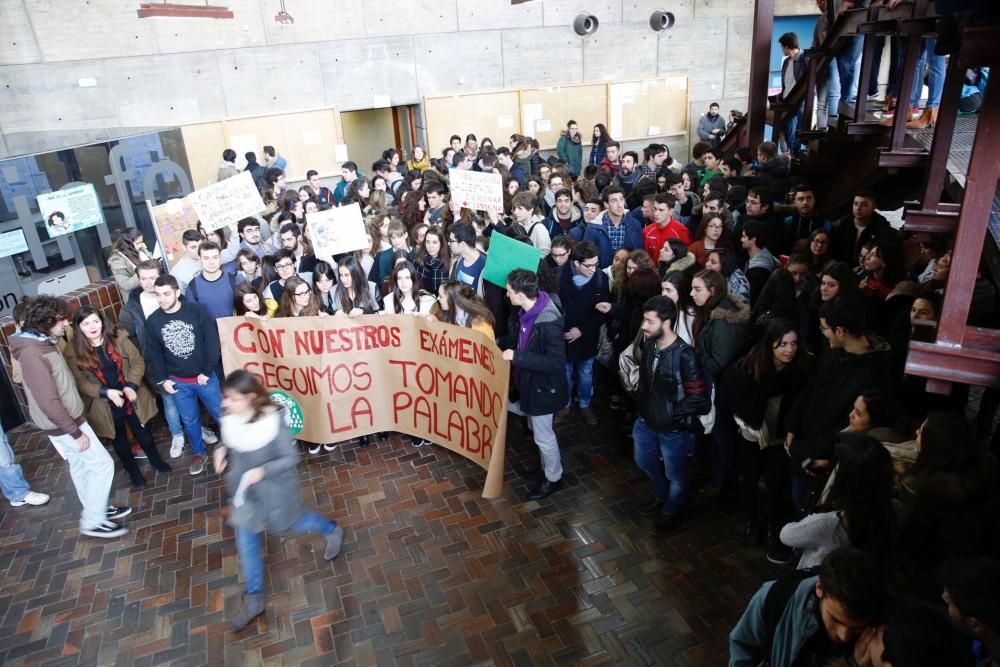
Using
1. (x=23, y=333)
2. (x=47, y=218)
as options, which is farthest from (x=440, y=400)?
(x=47, y=218)

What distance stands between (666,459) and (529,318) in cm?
137

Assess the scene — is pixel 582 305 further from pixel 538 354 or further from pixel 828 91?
pixel 828 91

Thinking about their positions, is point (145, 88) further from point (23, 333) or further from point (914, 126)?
point (914, 126)

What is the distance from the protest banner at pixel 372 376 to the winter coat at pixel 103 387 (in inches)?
28.4

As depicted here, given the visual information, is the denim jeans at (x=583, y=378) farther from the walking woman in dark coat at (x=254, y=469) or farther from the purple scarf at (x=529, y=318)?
the walking woman in dark coat at (x=254, y=469)

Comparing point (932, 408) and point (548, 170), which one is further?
point (548, 170)

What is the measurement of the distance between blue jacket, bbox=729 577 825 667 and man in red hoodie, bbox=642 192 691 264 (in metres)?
4.38

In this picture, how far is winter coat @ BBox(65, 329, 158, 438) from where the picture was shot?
17.6 ft

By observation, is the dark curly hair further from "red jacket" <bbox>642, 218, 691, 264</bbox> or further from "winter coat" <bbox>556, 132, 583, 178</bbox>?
"winter coat" <bbox>556, 132, 583, 178</bbox>

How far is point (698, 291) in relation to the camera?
4828 millimetres

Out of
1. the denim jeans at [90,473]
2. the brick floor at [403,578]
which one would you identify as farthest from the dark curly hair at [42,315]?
the brick floor at [403,578]

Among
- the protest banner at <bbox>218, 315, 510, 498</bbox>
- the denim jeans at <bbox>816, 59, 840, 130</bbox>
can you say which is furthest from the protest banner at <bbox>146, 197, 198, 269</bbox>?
the denim jeans at <bbox>816, 59, 840, 130</bbox>

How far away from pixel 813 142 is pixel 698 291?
3.87m

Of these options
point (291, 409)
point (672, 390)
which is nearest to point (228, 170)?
point (291, 409)
